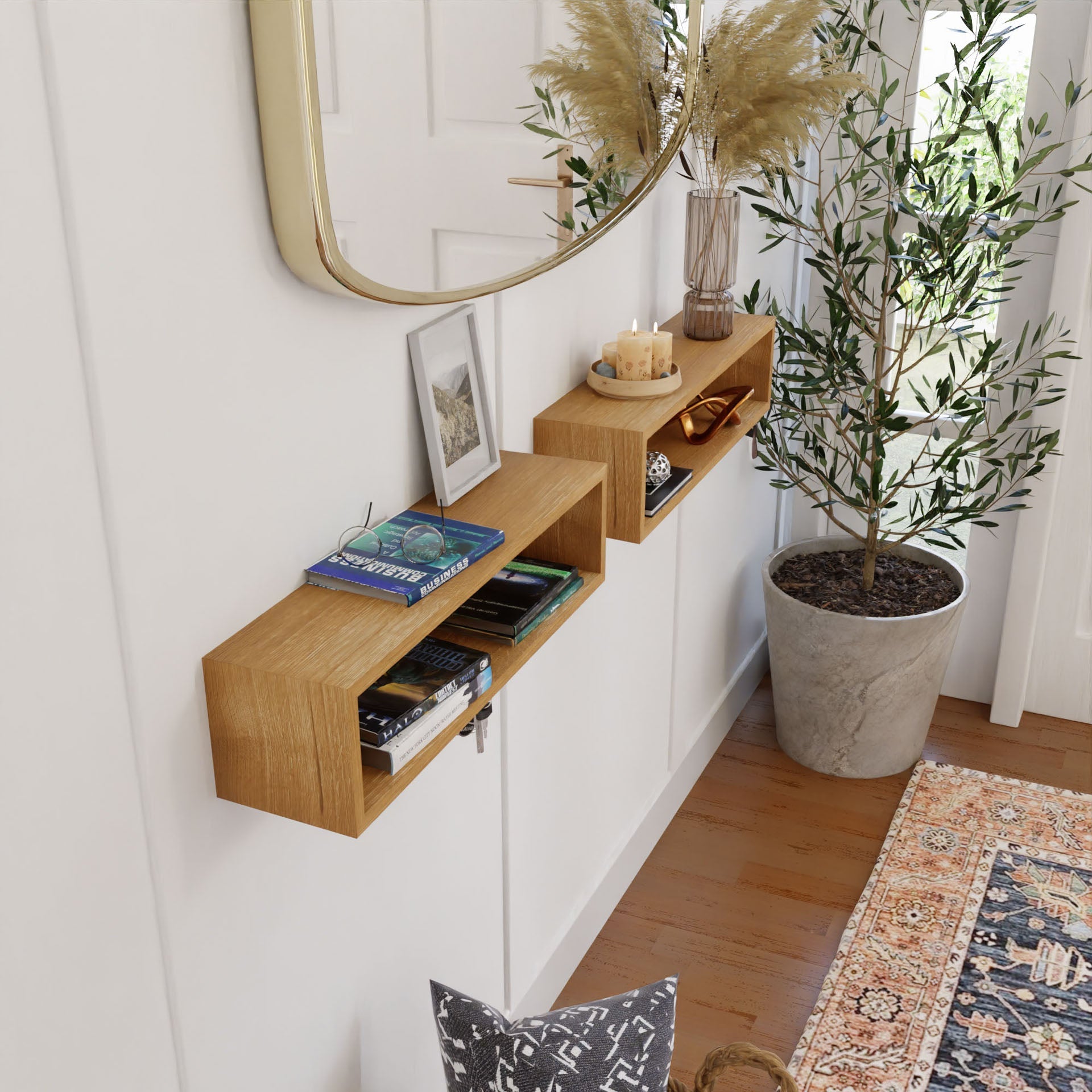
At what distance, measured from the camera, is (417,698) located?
1.25 metres

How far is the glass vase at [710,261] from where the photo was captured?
6.79 feet

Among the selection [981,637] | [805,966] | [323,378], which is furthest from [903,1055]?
[323,378]

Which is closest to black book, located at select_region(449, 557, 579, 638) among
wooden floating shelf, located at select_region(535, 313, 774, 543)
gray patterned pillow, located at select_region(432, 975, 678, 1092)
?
wooden floating shelf, located at select_region(535, 313, 774, 543)

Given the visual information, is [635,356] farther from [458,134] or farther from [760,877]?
[760,877]

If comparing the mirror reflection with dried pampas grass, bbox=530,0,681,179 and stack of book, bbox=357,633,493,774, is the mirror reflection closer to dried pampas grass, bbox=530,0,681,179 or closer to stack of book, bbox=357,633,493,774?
dried pampas grass, bbox=530,0,681,179

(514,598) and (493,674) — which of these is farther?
(514,598)

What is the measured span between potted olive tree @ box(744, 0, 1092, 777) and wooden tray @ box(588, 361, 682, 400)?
0.73 m

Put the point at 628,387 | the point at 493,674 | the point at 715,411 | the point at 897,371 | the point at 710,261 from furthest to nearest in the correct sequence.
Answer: the point at 897,371
the point at 715,411
the point at 710,261
the point at 628,387
the point at 493,674

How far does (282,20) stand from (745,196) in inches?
68.7

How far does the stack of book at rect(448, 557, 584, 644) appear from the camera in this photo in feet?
4.70

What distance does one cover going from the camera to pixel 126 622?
41.1 inches

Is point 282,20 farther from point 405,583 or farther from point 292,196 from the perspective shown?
point 405,583

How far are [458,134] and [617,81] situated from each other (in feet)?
1.49

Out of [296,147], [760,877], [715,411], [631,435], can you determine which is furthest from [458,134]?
[760,877]
